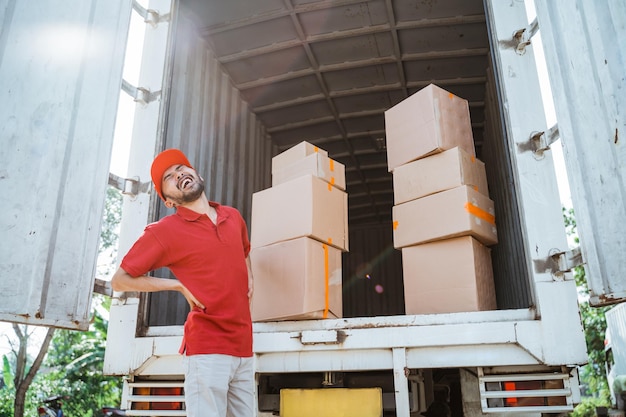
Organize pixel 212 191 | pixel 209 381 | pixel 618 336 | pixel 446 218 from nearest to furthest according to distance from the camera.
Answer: pixel 209 381, pixel 446 218, pixel 212 191, pixel 618 336

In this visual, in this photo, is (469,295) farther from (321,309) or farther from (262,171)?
(262,171)

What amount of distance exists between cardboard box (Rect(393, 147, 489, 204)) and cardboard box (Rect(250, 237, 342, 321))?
0.58m

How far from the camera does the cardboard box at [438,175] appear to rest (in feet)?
9.48

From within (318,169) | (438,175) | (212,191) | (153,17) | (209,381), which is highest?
(153,17)

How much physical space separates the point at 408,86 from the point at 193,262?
3.13 metres

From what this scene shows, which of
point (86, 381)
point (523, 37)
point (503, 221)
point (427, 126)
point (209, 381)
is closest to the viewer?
point (209, 381)

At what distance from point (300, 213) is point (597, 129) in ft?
4.88

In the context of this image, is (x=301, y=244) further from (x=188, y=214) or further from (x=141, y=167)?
(x=141, y=167)

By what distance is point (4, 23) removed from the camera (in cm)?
199

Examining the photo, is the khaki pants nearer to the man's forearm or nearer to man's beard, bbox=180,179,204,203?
the man's forearm

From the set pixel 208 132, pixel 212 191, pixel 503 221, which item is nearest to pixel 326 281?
pixel 212 191

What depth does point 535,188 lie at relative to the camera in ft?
7.61

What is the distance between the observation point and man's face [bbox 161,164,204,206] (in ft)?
7.38

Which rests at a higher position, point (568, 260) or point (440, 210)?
point (440, 210)
